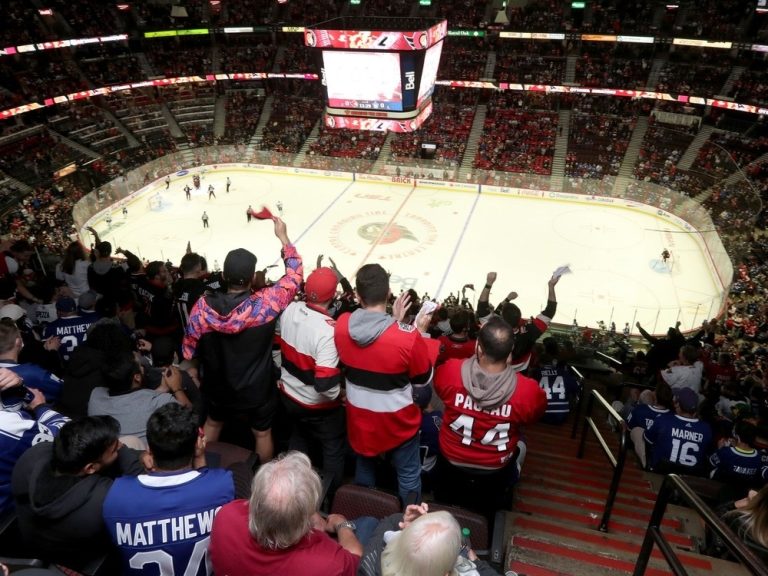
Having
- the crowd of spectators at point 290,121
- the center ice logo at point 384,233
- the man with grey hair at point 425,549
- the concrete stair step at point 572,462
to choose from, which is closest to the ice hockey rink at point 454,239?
the center ice logo at point 384,233

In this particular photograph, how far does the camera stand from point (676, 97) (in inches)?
1093

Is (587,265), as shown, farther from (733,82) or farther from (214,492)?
(214,492)

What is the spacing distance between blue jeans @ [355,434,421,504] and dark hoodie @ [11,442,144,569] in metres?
1.70

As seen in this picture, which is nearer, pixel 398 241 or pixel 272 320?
pixel 272 320

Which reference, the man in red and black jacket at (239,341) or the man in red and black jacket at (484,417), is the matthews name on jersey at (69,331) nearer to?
the man in red and black jacket at (239,341)

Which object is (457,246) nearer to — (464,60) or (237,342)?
(464,60)

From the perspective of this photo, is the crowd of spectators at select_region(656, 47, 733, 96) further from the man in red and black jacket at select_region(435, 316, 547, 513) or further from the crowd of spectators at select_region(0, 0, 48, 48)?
the crowd of spectators at select_region(0, 0, 48, 48)

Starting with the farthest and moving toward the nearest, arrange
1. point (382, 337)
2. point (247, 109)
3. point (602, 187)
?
1. point (247, 109)
2. point (602, 187)
3. point (382, 337)

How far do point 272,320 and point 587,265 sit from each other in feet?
61.0

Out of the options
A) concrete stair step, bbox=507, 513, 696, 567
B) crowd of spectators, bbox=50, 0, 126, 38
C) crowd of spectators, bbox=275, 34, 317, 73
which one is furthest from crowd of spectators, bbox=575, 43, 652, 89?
concrete stair step, bbox=507, 513, 696, 567

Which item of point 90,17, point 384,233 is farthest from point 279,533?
point 90,17

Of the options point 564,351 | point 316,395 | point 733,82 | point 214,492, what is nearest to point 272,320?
point 316,395

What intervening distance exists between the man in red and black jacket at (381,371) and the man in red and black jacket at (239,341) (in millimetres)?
645

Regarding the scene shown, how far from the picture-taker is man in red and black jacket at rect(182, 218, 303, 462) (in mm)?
3871
